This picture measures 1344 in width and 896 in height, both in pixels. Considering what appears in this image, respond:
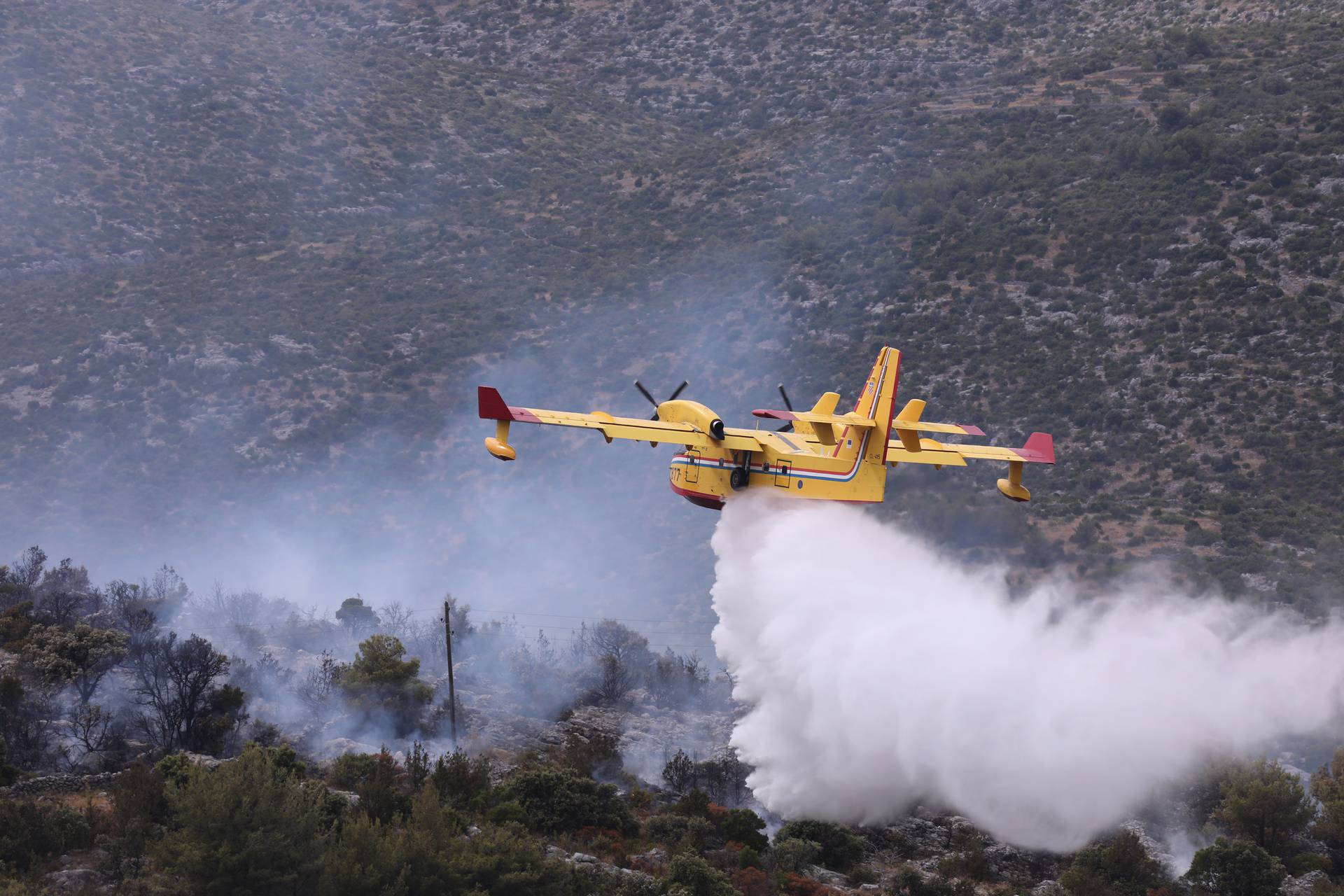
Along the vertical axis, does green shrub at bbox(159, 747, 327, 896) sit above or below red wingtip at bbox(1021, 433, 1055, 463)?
below

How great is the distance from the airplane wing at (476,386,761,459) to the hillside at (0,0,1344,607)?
24.6m

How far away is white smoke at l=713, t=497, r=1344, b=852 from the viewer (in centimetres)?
3788

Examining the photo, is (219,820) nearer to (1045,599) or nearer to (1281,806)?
(1045,599)

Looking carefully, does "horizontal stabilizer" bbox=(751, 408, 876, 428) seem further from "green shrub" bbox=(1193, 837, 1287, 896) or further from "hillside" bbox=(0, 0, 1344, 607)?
"hillside" bbox=(0, 0, 1344, 607)

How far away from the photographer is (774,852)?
116 feet

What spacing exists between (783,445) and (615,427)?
198 inches

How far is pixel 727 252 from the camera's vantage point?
283 feet

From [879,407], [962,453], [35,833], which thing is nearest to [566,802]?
[35,833]

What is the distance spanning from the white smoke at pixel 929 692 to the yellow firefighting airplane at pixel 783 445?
2.93 feet

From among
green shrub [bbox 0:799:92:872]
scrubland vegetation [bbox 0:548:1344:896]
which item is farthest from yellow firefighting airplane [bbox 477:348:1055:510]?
green shrub [bbox 0:799:92:872]

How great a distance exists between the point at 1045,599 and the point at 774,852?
12.2 metres

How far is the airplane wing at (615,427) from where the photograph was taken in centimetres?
3850

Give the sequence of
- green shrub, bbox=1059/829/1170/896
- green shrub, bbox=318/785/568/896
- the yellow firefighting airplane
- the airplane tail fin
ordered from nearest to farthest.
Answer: green shrub, bbox=318/785/568/896
green shrub, bbox=1059/829/1170/896
the airplane tail fin
the yellow firefighting airplane

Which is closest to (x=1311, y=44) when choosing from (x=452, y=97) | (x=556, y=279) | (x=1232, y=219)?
(x=1232, y=219)
